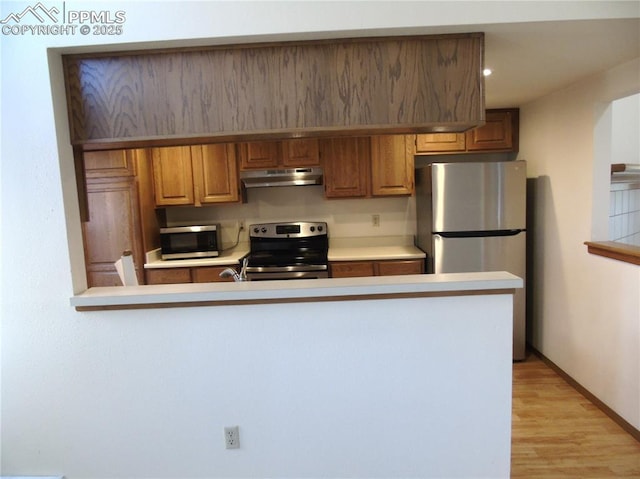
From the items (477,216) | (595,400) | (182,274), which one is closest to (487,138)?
(477,216)

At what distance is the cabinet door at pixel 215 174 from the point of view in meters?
3.36

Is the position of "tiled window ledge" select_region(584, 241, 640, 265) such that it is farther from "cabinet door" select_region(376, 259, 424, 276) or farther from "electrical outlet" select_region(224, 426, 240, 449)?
"electrical outlet" select_region(224, 426, 240, 449)

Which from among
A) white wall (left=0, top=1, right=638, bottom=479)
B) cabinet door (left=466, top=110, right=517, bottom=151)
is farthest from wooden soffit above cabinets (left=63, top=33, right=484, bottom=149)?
cabinet door (left=466, top=110, right=517, bottom=151)

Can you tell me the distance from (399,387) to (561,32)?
66.8 inches

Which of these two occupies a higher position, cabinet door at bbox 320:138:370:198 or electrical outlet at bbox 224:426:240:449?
cabinet door at bbox 320:138:370:198

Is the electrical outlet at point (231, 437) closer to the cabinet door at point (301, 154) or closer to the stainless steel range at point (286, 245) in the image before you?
the stainless steel range at point (286, 245)

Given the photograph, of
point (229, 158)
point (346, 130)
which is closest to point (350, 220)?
point (229, 158)

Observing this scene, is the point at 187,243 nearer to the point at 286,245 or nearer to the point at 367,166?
the point at 286,245

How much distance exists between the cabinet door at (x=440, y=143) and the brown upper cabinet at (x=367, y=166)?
0.11 metres

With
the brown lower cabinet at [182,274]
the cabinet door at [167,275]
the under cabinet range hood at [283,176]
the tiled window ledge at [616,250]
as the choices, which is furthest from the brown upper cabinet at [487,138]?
the cabinet door at [167,275]

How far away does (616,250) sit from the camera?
87.8 inches

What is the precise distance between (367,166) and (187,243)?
1.78 meters

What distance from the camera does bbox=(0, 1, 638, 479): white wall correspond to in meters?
1.50

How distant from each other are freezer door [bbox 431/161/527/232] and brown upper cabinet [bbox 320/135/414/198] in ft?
1.71
